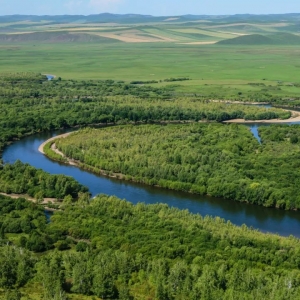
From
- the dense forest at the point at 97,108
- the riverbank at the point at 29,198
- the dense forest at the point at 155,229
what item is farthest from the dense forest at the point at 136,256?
the dense forest at the point at 97,108

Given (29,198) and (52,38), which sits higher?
(52,38)

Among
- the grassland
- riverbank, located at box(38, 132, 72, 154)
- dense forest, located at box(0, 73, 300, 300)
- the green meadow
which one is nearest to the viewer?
dense forest, located at box(0, 73, 300, 300)

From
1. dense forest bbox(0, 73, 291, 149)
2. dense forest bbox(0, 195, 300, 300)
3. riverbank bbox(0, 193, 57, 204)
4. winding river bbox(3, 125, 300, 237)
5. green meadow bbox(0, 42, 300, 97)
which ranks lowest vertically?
winding river bbox(3, 125, 300, 237)

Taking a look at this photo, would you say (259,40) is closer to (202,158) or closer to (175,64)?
(175,64)

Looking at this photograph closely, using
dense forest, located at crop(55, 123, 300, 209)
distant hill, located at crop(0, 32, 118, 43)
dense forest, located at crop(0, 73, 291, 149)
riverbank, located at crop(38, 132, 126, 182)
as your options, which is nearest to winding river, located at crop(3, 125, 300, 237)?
riverbank, located at crop(38, 132, 126, 182)

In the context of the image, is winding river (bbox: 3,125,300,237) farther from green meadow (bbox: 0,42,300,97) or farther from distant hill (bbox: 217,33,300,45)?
distant hill (bbox: 217,33,300,45)

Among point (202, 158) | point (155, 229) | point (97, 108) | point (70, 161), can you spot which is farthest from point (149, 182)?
point (97, 108)

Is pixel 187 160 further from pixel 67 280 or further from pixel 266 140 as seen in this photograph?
pixel 67 280
